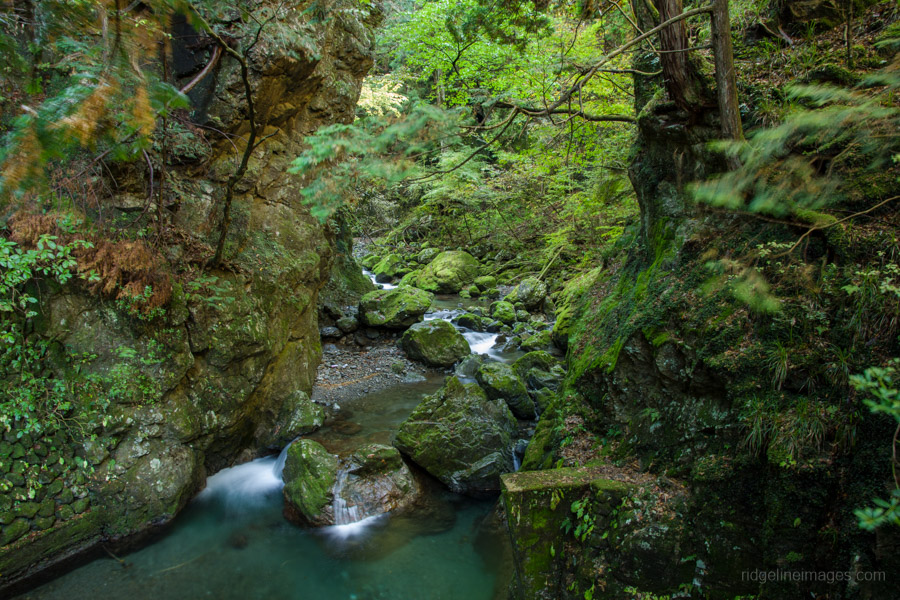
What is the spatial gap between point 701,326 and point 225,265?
653 cm

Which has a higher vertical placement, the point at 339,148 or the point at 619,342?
the point at 339,148

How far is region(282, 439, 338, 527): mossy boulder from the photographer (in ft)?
18.8

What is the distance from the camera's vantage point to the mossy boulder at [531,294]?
14.4 m

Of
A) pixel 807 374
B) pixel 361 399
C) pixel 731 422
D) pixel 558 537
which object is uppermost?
pixel 807 374

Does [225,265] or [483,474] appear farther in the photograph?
[225,265]

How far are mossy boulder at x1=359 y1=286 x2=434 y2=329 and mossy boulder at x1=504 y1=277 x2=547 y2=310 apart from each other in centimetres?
358

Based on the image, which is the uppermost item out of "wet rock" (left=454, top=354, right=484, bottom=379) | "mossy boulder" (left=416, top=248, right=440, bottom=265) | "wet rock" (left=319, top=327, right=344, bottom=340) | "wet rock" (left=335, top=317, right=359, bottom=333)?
"mossy boulder" (left=416, top=248, right=440, bottom=265)

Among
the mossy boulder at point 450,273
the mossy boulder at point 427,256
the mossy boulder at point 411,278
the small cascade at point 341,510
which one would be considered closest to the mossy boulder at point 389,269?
the mossy boulder at point 411,278

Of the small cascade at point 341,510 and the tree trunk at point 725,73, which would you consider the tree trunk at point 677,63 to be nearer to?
the tree trunk at point 725,73

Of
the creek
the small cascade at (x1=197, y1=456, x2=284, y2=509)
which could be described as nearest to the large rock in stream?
the creek

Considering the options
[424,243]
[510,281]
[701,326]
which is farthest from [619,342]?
[424,243]

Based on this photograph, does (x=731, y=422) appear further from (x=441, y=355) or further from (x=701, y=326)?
(x=441, y=355)

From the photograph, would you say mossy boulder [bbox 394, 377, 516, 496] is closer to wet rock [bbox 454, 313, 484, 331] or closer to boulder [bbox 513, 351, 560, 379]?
boulder [bbox 513, 351, 560, 379]

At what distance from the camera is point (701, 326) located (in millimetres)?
3850
